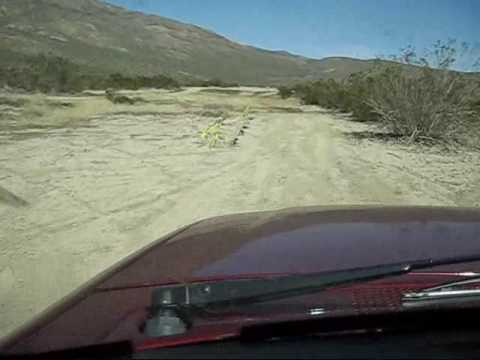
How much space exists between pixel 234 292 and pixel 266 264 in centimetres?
44

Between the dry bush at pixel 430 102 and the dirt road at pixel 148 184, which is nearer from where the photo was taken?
the dirt road at pixel 148 184

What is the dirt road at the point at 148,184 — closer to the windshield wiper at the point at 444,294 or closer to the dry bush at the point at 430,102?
the dry bush at the point at 430,102

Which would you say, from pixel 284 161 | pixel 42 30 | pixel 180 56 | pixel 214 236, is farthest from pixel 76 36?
pixel 214 236

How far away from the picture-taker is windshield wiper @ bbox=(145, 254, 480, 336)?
5.87 feet

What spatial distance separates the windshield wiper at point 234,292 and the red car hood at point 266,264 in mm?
36

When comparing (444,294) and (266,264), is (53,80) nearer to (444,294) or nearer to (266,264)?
(266,264)

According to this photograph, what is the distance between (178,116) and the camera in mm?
31719

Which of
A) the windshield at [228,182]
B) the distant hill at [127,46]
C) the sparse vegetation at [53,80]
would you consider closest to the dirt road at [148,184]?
the windshield at [228,182]

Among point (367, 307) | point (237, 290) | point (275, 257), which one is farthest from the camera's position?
point (275, 257)

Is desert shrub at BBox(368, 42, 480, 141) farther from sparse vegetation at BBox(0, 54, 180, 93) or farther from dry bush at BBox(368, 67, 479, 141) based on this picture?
sparse vegetation at BBox(0, 54, 180, 93)

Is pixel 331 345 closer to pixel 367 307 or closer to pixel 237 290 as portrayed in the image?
pixel 367 307

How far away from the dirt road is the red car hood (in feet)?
9.74

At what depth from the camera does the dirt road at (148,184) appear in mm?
7527

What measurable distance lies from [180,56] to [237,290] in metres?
→ 162
